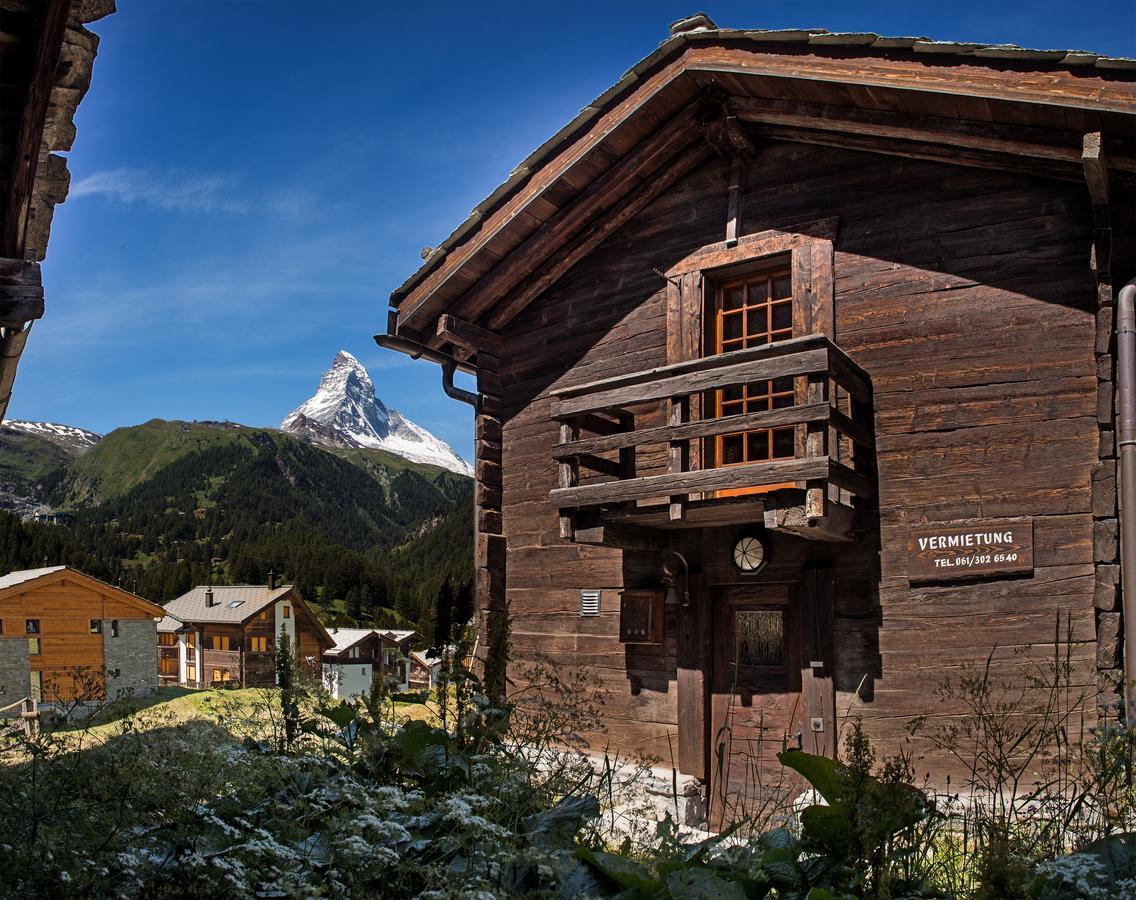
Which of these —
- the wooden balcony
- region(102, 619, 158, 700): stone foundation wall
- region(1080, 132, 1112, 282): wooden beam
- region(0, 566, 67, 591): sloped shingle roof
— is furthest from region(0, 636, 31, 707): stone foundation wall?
region(1080, 132, 1112, 282): wooden beam

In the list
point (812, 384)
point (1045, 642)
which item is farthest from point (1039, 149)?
point (1045, 642)

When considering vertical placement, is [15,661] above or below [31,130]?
below

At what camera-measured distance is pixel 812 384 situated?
8.02 meters

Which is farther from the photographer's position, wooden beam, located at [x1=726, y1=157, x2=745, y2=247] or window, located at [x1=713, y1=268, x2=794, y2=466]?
wooden beam, located at [x1=726, y1=157, x2=745, y2=247]

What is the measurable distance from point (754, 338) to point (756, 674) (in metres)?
3.21

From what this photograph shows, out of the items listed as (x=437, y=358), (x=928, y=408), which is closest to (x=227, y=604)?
(x=437, y=358)

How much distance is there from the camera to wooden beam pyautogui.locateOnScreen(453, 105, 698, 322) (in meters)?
10.1

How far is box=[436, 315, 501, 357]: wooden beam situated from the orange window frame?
2715 millimetres

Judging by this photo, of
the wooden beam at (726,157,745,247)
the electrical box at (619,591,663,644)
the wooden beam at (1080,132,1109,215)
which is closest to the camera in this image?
the wooden beam at (1080,132,1109,215)

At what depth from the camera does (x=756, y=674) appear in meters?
9.28

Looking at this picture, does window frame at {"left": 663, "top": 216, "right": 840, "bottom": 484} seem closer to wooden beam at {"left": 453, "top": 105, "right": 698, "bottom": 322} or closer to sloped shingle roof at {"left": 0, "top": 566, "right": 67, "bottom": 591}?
wooden beam at {"left": 453, "top": 105, "right": 698, "bottom": 322}

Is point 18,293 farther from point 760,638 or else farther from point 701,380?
point 760,638

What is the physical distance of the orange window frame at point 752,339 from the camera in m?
9.52

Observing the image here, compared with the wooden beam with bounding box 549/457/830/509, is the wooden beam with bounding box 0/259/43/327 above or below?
above
